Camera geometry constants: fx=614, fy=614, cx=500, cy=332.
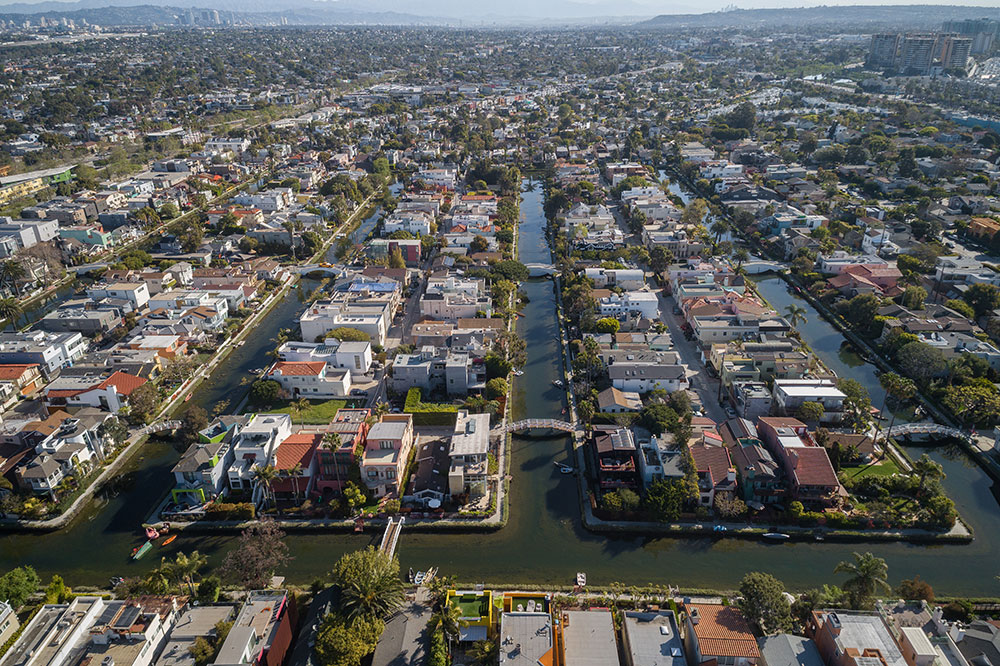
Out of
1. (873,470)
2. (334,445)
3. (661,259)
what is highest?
(334,445)

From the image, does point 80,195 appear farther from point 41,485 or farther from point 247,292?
point 41,485

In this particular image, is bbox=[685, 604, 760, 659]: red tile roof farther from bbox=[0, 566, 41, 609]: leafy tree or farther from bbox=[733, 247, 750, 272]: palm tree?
bbox=[733, 247, 750, 272]: palm tree

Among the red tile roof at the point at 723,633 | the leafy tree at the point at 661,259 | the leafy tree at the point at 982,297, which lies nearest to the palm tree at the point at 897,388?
the leafy tree at the point at 982,297

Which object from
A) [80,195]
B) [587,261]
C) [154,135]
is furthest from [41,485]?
[154,135]

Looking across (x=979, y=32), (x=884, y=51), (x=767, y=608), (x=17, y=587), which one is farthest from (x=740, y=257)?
A: (x=979, y=32)

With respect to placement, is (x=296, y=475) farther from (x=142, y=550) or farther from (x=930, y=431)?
(x=930, y=431)

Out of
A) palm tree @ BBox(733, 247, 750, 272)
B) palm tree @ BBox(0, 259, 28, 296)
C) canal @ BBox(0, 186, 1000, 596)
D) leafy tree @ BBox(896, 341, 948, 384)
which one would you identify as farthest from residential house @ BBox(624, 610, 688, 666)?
palm tree @ BBox(0, 259, 28, 296)
